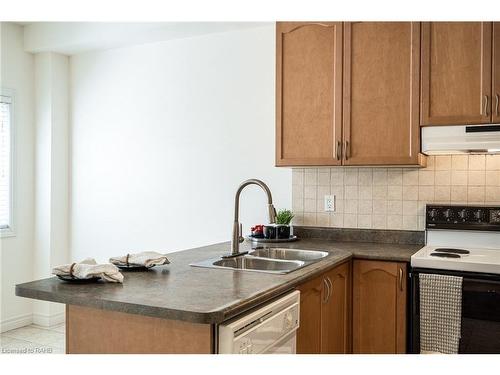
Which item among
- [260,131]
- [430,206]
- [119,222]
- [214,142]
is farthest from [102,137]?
[430,206]

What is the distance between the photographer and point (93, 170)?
4.34 m

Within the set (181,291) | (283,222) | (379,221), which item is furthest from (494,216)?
(181,291)

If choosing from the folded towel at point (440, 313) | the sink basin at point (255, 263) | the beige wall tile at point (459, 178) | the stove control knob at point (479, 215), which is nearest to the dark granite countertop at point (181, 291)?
the sink basin at point (255, 263)

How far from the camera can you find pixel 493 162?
2918mm

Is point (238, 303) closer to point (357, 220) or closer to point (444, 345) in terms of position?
point (444, 345)

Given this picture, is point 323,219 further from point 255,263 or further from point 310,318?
point 310,318

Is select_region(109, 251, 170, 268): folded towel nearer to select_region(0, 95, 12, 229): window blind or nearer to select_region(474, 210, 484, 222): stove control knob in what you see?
select_region(474, 210, 484, 222): stove control knob

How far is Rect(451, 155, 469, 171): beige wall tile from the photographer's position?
2.98 metres

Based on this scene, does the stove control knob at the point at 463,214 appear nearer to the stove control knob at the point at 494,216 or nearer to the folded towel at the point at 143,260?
the stove control knob at the point at 494,216

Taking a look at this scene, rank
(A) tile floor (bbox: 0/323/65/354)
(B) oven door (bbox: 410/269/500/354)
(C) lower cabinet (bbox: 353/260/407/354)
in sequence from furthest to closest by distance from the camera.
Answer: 1. (A) tile floor (bbox: 0/323/65/354)
2. (C) lower cabinet (bbox: 353/260/407/354)
3. (B) oven door (bbox: 410/269/500/354)

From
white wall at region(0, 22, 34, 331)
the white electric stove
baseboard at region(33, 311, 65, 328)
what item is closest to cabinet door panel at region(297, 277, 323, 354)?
the white electric stove

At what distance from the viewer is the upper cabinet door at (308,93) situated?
296cm

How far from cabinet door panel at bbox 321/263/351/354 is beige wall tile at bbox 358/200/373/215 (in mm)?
645

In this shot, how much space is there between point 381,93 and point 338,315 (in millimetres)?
1280
